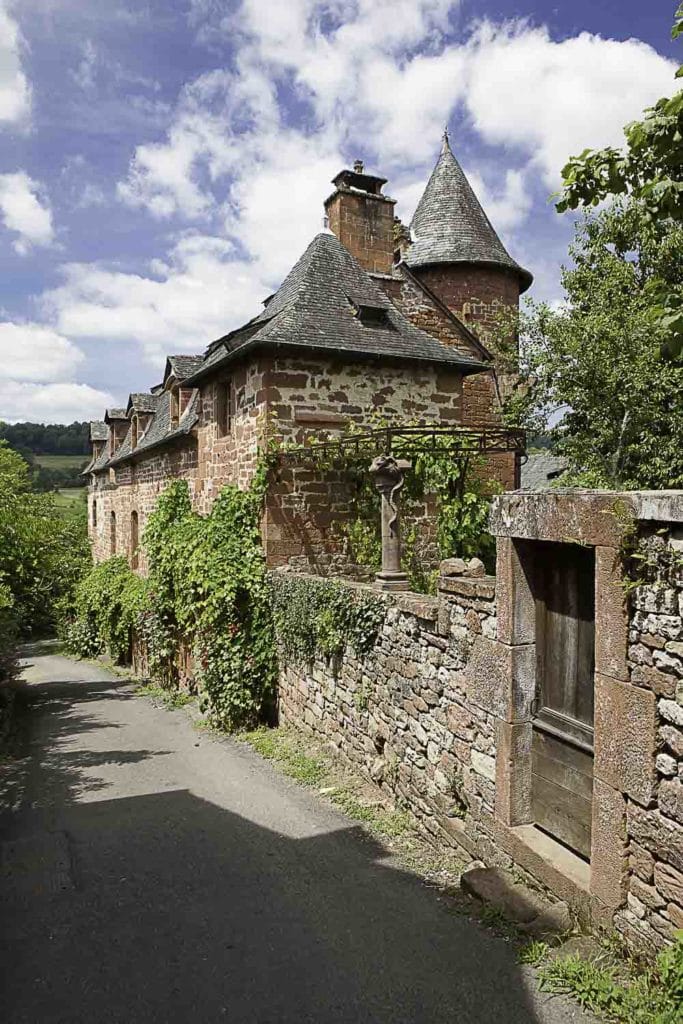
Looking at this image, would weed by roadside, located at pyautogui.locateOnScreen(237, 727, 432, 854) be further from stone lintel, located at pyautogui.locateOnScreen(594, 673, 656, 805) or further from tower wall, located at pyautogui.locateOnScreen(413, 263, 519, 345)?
tower wall, located at pyautogui.locateOnScreen(413, 263, 519, 345)

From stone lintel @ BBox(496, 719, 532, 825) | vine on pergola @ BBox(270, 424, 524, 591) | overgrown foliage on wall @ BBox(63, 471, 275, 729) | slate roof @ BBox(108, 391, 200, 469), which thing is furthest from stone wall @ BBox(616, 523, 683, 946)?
slate roof @ BBox(108, 391, 200, 469)

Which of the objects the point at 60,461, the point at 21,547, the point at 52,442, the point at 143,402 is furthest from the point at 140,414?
the point at 52,442

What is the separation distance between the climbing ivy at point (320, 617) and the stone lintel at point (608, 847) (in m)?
3.15

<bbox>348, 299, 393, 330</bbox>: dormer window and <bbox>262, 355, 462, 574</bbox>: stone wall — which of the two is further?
<bbox>348, 299, 393, 330</bbox>: dormer window

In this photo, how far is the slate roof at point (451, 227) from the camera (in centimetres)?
1709

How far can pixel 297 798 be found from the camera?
7375mm

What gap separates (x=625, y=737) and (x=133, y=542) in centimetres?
1899

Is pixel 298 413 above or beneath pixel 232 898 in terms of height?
above

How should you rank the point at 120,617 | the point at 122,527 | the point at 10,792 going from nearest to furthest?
1. the point at 10,792
2. the point at 120,617
3. the point at 122,527

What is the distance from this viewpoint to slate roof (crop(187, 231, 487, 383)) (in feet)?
33.8

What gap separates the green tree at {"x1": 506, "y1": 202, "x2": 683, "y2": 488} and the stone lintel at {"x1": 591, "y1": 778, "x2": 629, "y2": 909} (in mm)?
11984

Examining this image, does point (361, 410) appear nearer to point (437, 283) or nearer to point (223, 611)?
point (223, 611)

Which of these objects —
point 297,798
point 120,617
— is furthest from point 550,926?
point 120,617

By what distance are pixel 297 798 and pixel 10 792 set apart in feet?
11.9
